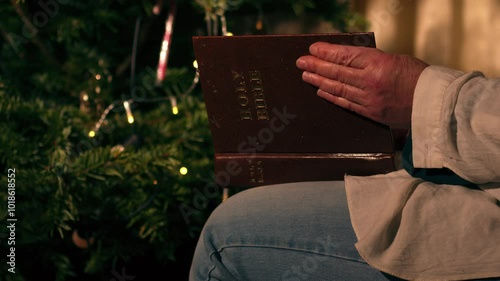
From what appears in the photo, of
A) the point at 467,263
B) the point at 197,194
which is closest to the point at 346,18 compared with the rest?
the point at 197,194

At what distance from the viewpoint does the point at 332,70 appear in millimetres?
799

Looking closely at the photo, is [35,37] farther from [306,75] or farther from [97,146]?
[306,75]

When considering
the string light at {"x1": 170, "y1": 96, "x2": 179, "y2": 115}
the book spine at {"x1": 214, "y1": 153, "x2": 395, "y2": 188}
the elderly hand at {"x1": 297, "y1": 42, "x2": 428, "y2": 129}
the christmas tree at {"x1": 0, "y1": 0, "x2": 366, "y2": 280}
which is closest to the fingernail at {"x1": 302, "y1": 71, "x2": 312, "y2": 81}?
the elderly hand at {"x1": 297, "y1": 42, "x2": 428, "y2": 129}

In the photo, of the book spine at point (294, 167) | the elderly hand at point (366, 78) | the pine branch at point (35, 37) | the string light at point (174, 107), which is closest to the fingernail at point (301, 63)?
the elderly hand at point (366, 78)

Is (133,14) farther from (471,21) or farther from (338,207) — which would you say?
(471,21)

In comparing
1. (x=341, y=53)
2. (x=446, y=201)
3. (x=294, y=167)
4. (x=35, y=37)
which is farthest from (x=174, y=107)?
(x=446, y=201)

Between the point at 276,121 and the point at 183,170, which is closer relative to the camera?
the point at 276,121

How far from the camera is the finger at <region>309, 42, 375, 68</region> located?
2.56ft

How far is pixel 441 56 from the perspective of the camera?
8.90ft

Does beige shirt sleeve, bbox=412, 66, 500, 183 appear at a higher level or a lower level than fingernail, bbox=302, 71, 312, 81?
lower

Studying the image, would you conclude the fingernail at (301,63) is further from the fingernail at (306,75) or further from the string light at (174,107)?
the string light at (174,107)

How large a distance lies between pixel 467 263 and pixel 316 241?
0.17 metres

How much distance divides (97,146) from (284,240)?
30.5 inches

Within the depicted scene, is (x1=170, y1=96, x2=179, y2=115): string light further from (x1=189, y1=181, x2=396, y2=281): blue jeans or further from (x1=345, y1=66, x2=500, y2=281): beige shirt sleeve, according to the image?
(x1=345, y1=66, x2=500, y2=281): beige shirt sleeve
